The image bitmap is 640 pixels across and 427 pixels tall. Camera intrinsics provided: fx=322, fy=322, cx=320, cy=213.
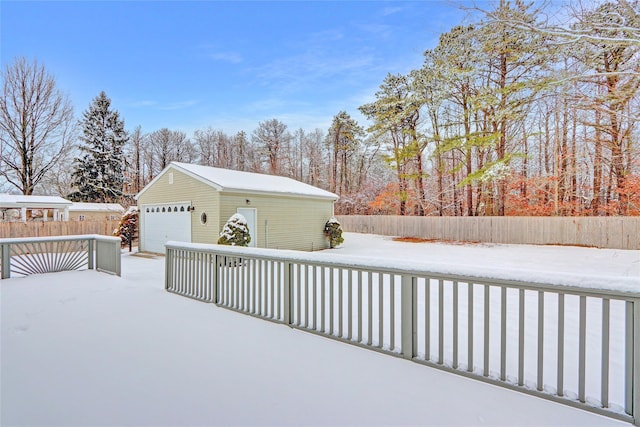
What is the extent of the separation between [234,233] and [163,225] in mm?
4195

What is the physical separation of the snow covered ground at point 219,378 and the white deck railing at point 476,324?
0.12 metres

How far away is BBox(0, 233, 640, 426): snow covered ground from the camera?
2.06 meters

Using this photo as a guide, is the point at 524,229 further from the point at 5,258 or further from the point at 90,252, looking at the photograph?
the point at 5,258

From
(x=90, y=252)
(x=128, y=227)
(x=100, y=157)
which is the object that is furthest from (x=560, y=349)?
(x=100, y=157)

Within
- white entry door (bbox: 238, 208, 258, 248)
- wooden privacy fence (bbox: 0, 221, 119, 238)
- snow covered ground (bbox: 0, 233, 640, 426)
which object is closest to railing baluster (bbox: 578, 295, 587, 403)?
snow covered ground (bbox: 0, 233, 640, 426)

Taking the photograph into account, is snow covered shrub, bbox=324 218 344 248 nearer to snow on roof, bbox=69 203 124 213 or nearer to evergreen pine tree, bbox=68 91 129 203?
snow on roof, bbox=69 203 124 213

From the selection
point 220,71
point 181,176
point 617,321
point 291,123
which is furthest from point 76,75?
point 617,321

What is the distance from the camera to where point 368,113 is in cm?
2053

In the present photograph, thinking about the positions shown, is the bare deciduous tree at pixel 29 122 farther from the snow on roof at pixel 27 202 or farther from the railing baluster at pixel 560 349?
the railing baluster at pixel 560 349

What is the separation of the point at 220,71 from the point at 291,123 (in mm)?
14129

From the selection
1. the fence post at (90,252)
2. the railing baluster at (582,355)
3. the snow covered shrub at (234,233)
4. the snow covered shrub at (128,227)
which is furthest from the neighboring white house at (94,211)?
the railing baluster at (582,355)

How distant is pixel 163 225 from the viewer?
11.7 meters

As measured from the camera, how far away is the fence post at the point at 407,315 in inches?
111

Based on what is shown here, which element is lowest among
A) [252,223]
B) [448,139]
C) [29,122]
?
[252,223]
